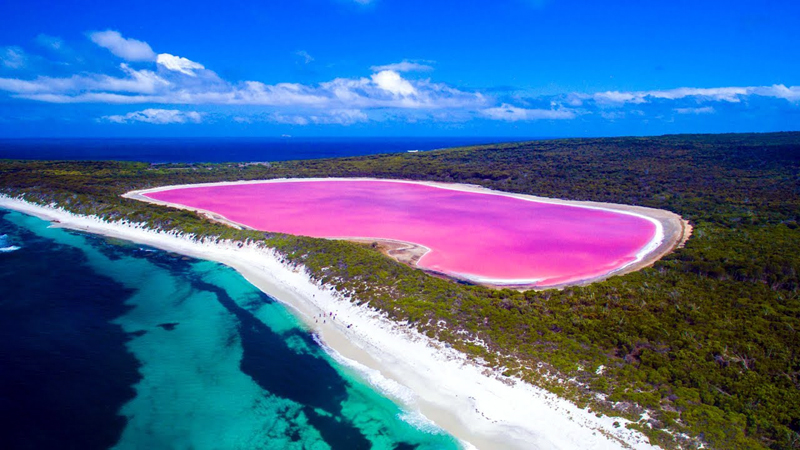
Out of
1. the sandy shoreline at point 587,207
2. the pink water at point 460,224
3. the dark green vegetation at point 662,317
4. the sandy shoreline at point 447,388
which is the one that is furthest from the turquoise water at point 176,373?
the pink water at point 460,224

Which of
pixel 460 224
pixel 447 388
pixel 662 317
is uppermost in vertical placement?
pixel 460 224

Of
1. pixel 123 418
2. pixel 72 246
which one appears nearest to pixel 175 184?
pixel 72 246

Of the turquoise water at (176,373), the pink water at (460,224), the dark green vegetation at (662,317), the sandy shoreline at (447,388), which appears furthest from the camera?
the pink water at (460,224)

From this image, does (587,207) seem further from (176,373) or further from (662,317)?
(176,373)

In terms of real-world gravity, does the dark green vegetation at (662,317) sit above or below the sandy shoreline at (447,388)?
above

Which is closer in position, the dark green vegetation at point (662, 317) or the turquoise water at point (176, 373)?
the dark green vegetation at point (662, 317)

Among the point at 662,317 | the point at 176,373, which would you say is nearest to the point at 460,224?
the point at 662,317

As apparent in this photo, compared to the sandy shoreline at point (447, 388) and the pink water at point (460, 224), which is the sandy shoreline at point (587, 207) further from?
the sandy shoreline at point (447, 388)

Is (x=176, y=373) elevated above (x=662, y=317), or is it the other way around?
(x=662, y=317)
